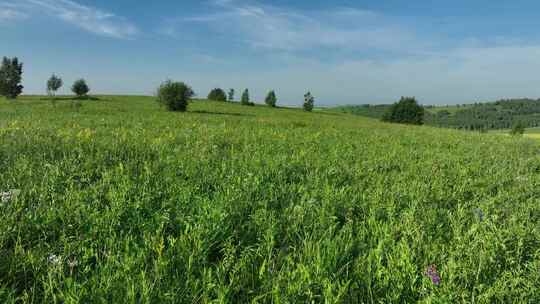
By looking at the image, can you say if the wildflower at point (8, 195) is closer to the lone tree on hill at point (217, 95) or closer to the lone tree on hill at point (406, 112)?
the lone tree on hill at point (217, 95)

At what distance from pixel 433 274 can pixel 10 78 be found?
8648 cm

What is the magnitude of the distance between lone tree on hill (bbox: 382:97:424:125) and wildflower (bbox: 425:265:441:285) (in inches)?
3603

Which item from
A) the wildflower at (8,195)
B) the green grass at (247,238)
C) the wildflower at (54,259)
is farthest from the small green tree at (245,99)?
the wildflower at (54,259)

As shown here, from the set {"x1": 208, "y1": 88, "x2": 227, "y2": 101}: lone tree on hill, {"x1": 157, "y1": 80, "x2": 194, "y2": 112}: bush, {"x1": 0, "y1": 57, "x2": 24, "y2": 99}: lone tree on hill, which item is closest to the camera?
{"x1": 157, "y1": 80, "x2": 194, "y2": 112}: bush

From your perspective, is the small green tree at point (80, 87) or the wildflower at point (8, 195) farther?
the small green tree at point (80, 87)

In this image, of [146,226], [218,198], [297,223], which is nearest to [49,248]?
[146,226]

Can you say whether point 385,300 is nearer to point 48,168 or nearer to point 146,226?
point 146,226

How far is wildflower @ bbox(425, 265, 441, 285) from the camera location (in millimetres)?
1843

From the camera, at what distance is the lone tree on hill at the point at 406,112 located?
8662cm

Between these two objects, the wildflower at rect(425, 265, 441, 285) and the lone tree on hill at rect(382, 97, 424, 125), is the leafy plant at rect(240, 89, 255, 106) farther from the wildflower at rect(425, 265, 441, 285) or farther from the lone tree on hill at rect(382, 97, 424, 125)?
the wildflower at rect(425, 265, 441, 285)

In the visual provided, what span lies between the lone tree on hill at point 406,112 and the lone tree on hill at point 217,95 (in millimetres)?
50709

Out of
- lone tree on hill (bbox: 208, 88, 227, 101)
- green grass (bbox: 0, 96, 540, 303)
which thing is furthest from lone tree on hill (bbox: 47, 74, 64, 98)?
green grass (bbox: 0, 96, 540, 303)

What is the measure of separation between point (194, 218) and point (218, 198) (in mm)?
485

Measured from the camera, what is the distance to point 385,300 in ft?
5.80
